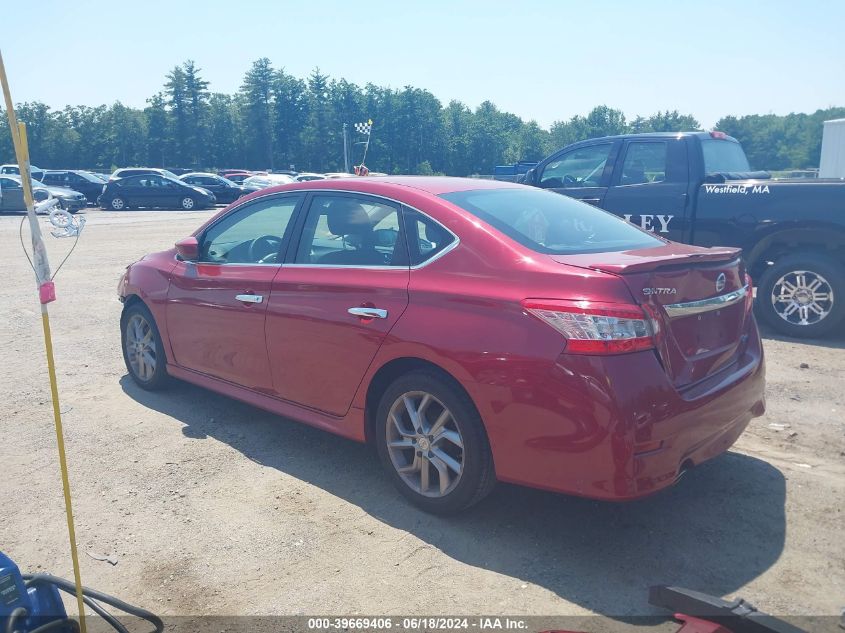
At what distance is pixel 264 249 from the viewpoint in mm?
4777

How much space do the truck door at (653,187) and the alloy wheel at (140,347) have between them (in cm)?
519

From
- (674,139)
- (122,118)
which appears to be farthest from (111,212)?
(122,118)

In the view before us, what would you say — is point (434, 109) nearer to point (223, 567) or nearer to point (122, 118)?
point (122, 118)

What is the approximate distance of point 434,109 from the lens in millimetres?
105562

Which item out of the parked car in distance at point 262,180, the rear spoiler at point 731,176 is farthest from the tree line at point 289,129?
the rear spoiler at point 731,176

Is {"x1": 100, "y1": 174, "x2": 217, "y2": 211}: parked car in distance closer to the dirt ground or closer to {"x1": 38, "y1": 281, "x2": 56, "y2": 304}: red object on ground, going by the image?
the dirt ground

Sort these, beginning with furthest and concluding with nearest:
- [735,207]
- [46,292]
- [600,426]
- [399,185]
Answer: [735,207] → [399,185] → [600,426] → [46,292]

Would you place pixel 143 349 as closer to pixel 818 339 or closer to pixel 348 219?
pixel 348 219

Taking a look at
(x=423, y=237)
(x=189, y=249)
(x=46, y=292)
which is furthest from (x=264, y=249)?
(x=46, y=292)

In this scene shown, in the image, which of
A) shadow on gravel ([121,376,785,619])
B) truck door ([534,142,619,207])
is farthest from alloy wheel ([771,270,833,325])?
shadow on gravel ([121,376,785,619])

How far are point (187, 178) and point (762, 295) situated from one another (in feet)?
102

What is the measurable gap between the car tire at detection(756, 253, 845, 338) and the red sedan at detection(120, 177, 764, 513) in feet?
12.1

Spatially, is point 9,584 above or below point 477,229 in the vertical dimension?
below

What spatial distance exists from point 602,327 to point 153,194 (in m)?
30.8
